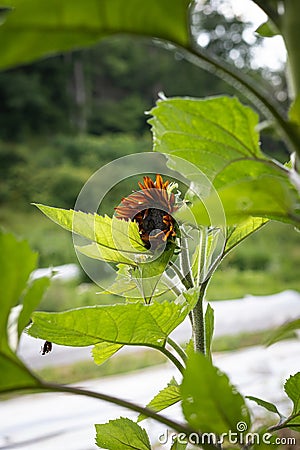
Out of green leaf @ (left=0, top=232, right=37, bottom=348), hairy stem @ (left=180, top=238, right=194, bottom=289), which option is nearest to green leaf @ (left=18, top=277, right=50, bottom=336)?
green leaf @ (left=0, top=232, right=37, bottom=348)

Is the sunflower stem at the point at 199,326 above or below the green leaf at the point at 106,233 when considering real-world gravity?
below

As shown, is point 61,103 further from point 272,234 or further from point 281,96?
point 272,234

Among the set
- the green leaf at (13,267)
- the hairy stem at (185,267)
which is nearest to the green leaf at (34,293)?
the green leaf at (13,267)

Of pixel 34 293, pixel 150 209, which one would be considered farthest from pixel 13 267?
pixel 150 209

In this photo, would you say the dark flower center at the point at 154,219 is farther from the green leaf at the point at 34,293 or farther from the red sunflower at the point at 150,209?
the green leaf at the point at 34,293

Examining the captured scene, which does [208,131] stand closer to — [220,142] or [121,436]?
[220,142]

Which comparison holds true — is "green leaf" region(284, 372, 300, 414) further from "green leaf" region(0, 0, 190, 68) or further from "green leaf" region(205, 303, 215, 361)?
"green leaf" region(0, 0, 190, 68)
